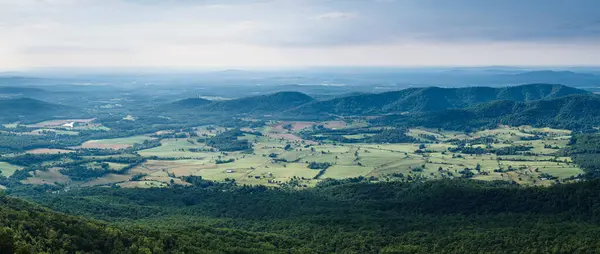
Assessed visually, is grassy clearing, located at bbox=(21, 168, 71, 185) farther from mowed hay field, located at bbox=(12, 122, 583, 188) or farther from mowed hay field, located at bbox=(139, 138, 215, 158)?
mowed hay field, located at bbox=(139, 138, 215, 158)

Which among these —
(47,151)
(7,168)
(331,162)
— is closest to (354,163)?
(331,162)

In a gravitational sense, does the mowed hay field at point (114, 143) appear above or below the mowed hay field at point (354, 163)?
below

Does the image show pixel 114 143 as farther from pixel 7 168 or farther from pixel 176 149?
pixel 7 168

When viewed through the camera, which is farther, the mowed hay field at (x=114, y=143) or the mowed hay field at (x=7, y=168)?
the mowed hay field at (x=114, y=143)

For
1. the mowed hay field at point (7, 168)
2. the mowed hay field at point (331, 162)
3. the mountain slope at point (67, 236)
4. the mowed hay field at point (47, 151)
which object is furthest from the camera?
the mowed hay field at point (47, 151)

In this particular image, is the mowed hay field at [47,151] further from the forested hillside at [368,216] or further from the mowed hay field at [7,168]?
the forested hillside at [368,216]

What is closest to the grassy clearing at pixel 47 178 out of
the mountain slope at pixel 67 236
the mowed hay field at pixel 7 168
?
the mowed hay field at pixel 7 168

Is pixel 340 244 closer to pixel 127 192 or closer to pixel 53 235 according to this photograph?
pixel 53 235

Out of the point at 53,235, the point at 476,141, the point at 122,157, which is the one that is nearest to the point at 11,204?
the point at 53,235

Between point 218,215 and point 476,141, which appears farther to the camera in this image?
point 476,141
